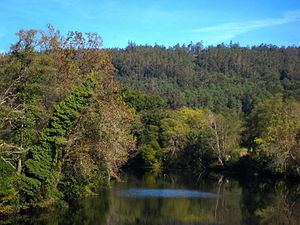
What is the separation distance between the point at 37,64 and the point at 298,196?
95.6 ft

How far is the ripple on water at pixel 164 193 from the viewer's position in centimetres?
4050

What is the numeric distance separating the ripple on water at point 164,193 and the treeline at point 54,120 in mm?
6747

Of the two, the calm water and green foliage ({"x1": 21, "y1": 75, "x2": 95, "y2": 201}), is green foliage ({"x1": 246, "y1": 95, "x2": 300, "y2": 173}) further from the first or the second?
green foliage ({"x1": 21, "y1": 75, "x2": 95, "y2": 201})

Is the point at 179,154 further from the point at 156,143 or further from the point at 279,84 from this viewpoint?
the point at 279,84

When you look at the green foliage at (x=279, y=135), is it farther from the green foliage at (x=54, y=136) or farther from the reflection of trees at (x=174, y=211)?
the green foliage at (x=54, y=136)

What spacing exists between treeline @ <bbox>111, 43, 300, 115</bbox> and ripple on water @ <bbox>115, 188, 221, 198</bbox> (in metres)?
78.1

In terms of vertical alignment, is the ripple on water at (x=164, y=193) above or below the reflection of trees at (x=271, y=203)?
above

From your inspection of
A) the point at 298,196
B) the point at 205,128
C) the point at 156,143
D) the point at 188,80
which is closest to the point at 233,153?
the point at 205,128

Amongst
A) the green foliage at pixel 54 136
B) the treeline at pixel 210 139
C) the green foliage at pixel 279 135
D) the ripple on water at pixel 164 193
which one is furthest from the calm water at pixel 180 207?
the treeline at pixel 210 139

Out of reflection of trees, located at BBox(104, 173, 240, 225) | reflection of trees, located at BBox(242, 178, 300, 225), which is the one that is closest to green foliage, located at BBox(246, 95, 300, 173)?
reflection of trees, located at BBox(242, 178, 300, 225)

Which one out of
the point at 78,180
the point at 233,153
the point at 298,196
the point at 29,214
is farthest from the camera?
the point at 233,153

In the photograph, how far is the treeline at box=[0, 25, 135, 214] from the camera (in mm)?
28703

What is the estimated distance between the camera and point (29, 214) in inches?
1104

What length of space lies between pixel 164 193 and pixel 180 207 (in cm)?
839
